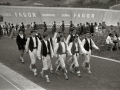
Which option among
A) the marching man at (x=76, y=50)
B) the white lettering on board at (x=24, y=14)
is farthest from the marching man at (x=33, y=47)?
the white lettering on board at (x=24, y=14)

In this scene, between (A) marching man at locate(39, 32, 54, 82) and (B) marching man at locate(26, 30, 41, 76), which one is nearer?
(A) marching man at locate(39, 32, 54, 82)

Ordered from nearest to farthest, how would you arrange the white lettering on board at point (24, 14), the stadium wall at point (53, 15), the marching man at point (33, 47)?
1. the marching man at point (33, 47)
2. the stadium wall at point (53, 15)
3. the white lettering on board at point (24, 14)

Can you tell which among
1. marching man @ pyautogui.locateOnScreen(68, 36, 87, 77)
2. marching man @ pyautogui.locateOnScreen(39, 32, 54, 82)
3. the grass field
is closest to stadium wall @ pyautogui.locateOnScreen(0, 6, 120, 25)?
the grass field

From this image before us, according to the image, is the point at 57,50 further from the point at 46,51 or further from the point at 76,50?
the point at 76,50

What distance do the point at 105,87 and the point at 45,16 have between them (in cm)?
3361

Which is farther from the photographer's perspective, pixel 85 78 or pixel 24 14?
pixel 24 14

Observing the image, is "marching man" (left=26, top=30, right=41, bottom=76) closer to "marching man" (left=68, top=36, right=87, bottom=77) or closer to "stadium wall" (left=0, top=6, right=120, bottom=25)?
"marching man" (left=68, top=36, right=87, bottom=77)

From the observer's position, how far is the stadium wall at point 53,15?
127 feet

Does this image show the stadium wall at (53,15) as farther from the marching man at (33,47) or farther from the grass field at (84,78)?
the marching man at (33,47)

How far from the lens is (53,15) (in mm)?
41625

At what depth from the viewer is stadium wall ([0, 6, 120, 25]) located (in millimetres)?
38812

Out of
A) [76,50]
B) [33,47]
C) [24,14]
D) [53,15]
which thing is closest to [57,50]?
[76,50]

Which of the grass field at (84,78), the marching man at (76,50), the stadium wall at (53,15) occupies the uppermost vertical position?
the marching man at (76,50)

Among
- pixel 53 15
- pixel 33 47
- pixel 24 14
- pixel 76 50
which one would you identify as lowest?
pixel 53 15
